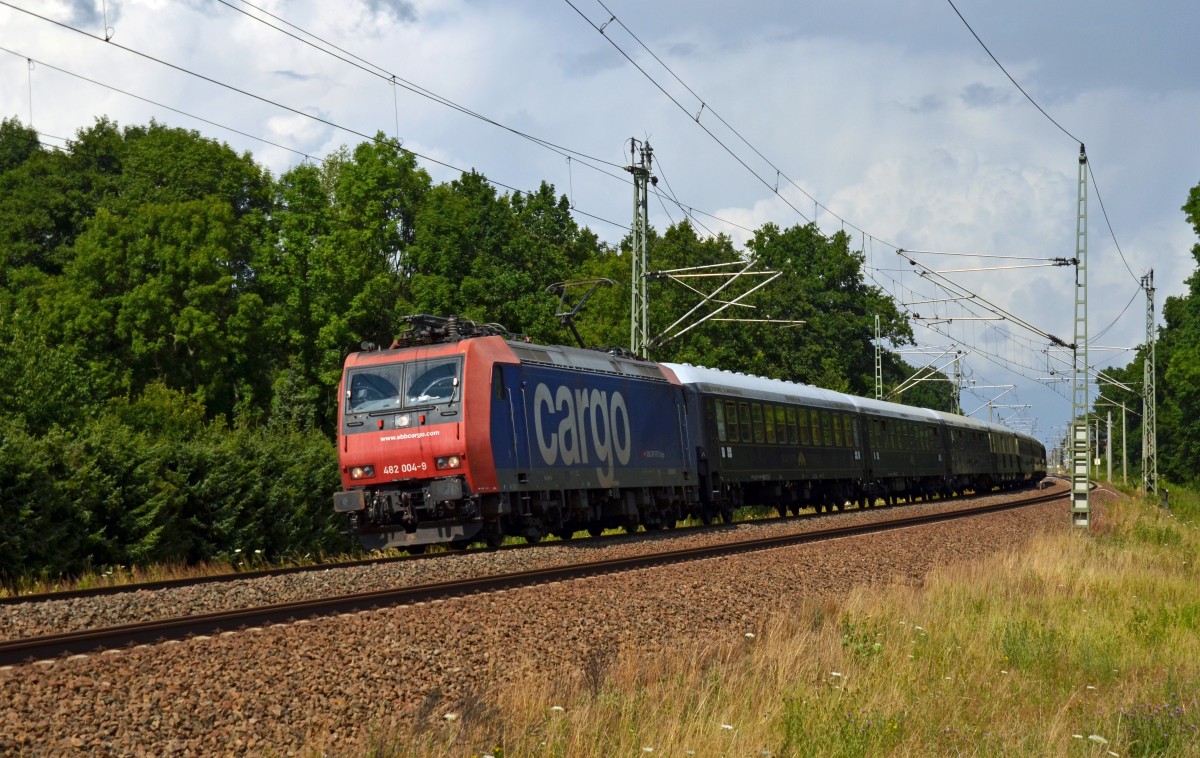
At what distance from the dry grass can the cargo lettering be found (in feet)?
24.6

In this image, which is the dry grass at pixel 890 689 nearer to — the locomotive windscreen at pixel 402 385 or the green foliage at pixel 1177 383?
the locomotive windscreen at pixel 402 385

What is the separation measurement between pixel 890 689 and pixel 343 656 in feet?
12.7

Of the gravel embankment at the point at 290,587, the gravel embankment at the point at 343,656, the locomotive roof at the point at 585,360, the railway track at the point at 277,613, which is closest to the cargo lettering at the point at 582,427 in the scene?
the locomotive roof at the point at 585,360

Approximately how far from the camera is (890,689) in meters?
9.55

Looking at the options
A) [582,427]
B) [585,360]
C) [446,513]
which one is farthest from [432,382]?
[585,360]

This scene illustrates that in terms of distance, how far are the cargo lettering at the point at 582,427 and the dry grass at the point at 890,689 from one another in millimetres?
7502

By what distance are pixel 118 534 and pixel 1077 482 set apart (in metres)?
17.8

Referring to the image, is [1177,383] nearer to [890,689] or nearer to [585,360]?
[585,360]

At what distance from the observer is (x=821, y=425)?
3584 cm

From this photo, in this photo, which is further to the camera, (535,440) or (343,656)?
(535,440)

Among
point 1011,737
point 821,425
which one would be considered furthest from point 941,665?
point 821,425

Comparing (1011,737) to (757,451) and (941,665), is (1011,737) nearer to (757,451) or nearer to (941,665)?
(941,665)

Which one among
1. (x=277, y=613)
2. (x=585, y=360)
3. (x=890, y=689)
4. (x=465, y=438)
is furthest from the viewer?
Result: (x=585, y=360)

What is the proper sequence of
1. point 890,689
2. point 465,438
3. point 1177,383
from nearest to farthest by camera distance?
point 890,689, point 465,438, point 1177,383
